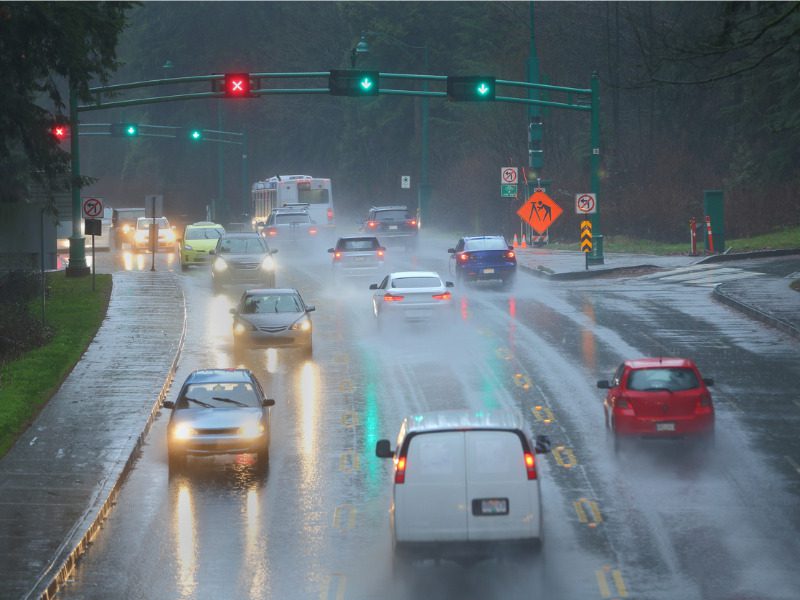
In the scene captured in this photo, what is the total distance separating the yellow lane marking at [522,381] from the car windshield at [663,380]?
19.1ft

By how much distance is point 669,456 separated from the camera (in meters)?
21.4

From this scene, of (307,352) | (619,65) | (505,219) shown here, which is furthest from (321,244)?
(307,352)

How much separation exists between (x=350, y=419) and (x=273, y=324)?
25.5 feet

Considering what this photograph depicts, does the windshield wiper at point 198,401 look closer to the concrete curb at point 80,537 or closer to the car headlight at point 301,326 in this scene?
the concrete curb at point 80,537

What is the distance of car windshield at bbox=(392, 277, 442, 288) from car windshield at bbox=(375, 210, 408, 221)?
951 inches

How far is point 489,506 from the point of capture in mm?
14156

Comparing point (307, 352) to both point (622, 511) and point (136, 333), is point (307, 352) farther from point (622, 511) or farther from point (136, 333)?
point (622, 511)

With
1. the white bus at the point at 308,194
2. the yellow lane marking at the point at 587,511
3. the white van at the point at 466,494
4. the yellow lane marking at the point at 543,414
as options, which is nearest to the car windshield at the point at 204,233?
the white bus at the point at 308,194

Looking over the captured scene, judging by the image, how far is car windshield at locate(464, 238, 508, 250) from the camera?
147 feet

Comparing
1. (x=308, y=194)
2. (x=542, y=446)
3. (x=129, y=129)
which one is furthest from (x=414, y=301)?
(x=308, y=194)

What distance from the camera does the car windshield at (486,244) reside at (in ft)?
147

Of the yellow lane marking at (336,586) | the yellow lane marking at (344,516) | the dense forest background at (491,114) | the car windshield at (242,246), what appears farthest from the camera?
the dense forest background at (491,114)

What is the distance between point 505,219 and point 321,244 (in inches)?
606

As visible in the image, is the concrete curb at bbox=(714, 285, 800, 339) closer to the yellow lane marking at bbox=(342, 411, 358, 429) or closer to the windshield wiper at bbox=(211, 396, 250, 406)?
the yellow lane marking at bbox=(342, 411, 358, 429)
